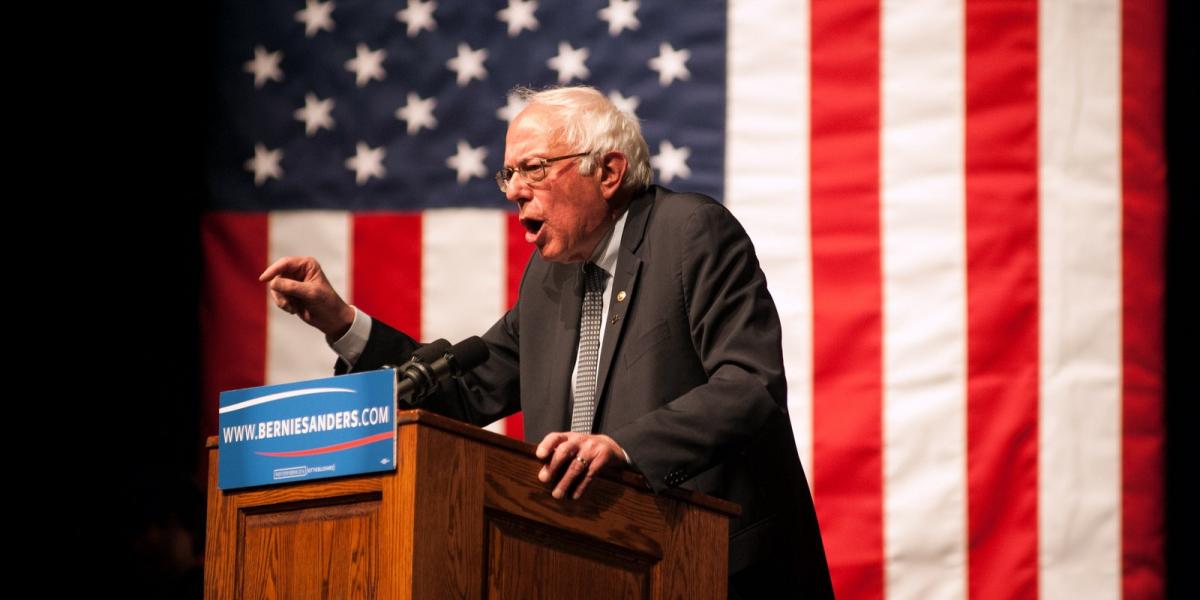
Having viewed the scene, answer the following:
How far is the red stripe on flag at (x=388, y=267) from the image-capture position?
4539 mm

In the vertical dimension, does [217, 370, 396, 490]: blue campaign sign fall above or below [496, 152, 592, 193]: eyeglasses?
below

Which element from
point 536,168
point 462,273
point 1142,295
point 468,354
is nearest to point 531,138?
point 536,168

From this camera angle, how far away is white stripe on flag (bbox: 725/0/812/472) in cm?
415

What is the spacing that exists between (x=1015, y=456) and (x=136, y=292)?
8.64ft

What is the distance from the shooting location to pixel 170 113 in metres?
4.77

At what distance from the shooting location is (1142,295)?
13.1ft

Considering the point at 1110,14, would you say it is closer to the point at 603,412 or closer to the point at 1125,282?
the point at 1125,282

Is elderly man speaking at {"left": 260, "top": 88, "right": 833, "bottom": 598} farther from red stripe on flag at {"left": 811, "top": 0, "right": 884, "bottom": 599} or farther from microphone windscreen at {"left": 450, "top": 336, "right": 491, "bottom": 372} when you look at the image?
red stripe on flag at {"left": 811, "top": 0, "right": 884, "bottom": 599}

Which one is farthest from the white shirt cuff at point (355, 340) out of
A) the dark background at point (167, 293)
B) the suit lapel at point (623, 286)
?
the dark background at point (167, 293)

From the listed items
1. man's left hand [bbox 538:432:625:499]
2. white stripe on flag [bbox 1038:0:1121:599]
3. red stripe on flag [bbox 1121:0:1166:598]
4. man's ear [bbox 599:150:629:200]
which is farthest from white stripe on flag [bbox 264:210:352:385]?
man's left hand [bbox 538:432:625:499]

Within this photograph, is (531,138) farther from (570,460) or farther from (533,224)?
(570,460)

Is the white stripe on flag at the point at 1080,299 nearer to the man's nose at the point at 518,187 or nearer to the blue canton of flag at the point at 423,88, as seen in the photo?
the blue canton of flag at the point at 423,88

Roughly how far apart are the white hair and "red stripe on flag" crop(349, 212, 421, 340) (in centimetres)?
165

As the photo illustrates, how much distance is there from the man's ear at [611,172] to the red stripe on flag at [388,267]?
1.72m
